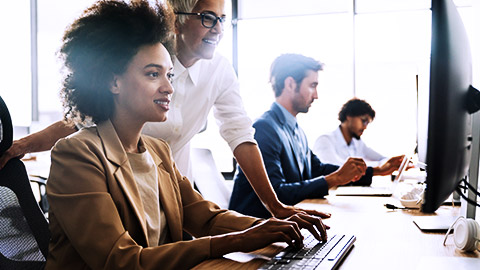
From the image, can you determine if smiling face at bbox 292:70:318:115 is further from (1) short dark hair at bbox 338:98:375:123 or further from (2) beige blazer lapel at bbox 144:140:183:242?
(2) beige blazer lapel at bbox 144:140:183:242

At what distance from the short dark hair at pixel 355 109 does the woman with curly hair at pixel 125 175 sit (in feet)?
9.88

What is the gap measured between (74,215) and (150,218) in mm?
261

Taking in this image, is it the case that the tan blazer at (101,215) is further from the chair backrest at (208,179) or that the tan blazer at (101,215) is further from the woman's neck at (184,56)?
the chair backrest at (208,179)

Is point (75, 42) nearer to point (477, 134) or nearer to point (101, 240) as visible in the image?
point (101, 240)

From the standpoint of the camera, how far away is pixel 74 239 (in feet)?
3.66

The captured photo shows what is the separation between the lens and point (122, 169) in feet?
4.19

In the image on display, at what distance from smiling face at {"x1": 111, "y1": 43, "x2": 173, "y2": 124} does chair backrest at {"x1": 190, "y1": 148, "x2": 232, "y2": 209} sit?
1.24 meters

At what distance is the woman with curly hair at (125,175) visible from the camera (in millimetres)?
1104

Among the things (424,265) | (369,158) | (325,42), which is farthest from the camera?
(325,42)

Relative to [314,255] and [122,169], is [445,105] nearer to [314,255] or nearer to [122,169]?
[314,255]

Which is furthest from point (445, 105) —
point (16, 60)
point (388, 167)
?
point (16, 60)

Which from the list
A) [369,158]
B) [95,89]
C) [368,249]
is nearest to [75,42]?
[95,89]

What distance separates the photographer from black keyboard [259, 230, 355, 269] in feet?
3.39

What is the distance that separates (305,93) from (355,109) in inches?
61.8
